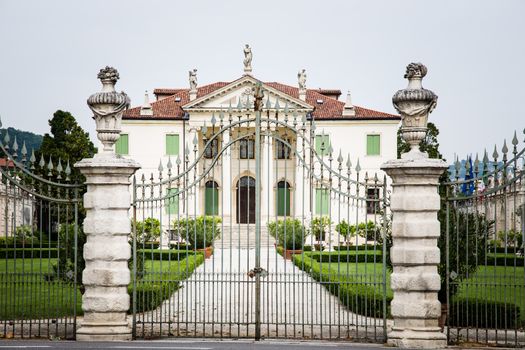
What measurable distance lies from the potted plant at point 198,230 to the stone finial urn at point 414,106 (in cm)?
307

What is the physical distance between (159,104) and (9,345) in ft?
119

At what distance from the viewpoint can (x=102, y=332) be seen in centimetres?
1000

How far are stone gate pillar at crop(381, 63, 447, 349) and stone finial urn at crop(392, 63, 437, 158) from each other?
310 millimetres

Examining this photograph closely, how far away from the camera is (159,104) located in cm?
4528

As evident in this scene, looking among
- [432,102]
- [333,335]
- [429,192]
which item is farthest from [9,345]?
[432,102]

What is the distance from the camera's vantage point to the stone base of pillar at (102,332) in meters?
10.0

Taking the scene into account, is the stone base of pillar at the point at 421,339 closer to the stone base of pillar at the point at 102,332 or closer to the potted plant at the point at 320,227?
the potted plant at the point at 320,227

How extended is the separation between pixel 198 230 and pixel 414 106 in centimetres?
1388

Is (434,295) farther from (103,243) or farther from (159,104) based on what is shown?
(159,104)

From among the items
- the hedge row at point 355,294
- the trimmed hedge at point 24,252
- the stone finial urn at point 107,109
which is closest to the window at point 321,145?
the hedge row at point 355,294

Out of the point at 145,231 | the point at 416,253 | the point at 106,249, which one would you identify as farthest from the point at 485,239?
the point at 145,231

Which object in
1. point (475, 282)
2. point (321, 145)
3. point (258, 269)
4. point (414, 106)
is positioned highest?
point (414, 106)

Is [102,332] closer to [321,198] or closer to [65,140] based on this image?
[321,198]

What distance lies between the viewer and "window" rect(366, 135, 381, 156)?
143 feet
